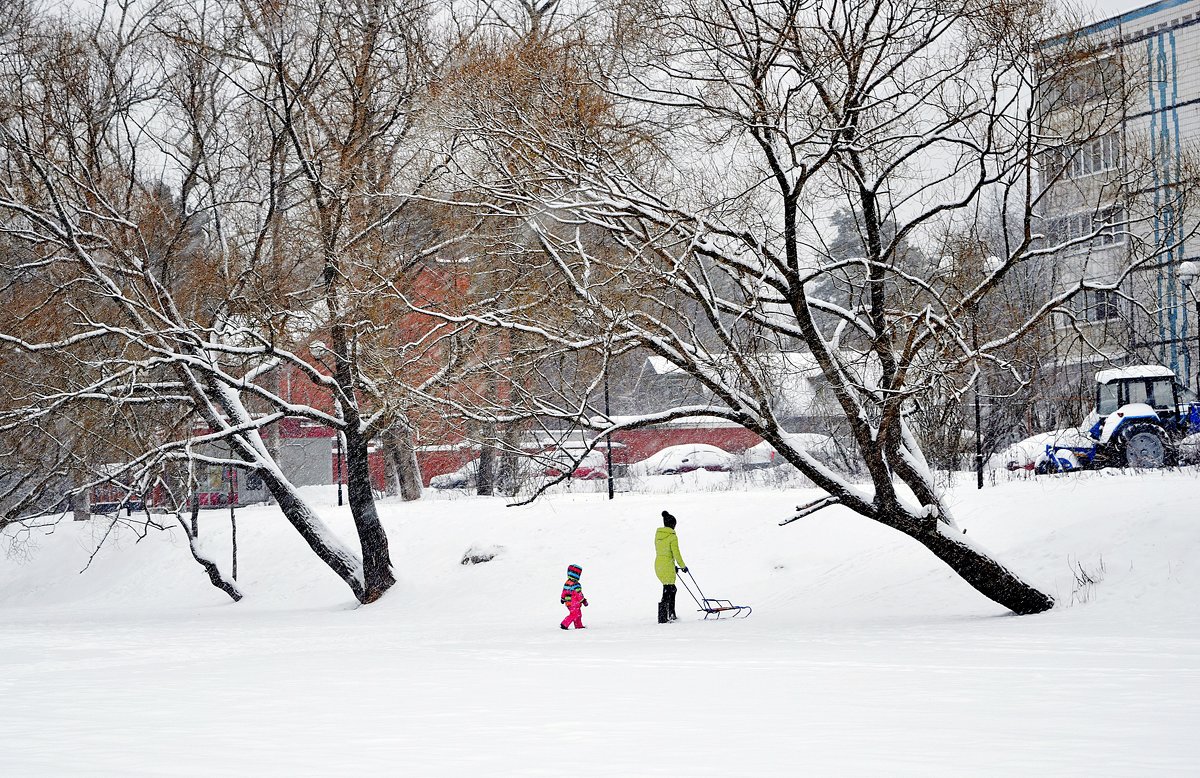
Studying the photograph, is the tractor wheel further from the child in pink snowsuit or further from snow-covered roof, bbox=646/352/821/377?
the child in pink snowsuit

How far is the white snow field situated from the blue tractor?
3.94 metres

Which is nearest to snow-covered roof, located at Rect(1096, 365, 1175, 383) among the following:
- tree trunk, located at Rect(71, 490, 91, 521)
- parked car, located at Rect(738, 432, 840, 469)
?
parked car, located at Rect(738, 432, 840, 469)

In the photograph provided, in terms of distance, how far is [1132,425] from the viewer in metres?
23.5

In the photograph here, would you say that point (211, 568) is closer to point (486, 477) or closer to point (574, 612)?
point (486, 477)

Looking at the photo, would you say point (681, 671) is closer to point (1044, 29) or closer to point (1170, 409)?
point (1044, 29)

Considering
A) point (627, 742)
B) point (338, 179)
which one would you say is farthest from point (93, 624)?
point (627, 742)

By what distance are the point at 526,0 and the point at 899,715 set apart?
20.3 metres

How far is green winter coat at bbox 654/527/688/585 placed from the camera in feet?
55.2

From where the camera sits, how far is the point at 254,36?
2103 cm

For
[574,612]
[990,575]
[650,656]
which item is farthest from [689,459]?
[650,656]

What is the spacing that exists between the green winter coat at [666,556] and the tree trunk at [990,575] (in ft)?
12.2

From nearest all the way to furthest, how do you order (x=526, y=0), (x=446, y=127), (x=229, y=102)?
(x=446, y=127) < (x=229, y=102) < (x=526, y=0)

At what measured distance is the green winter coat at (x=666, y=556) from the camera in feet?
55.2

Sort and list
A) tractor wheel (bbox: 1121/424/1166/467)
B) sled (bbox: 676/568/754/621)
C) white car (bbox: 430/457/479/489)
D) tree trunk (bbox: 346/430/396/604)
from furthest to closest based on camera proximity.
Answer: white car (bbox: 430/457/479/489)
tractor wheel (bbox: 1121/424/1166/467)
tree trunk (bbox: 346/430/396/604)
sled (bbox: 676/568/754/621)
